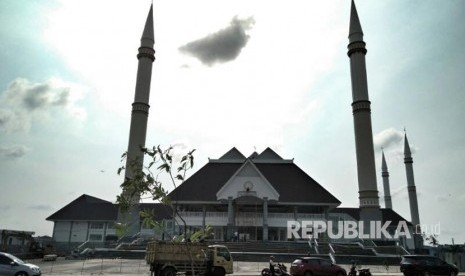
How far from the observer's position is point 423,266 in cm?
2716

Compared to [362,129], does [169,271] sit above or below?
below

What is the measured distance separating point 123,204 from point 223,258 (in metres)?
16.0

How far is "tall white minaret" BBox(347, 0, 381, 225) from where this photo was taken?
5000 cm

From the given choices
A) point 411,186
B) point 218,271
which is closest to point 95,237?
point 218,271

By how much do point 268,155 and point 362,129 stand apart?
15559mm

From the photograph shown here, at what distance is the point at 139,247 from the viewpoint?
41969mm

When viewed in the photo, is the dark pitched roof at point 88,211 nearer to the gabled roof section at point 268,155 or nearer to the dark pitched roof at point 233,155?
the dark pitched roof at point 233,155

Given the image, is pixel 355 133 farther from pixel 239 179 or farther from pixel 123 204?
pixel 123 204

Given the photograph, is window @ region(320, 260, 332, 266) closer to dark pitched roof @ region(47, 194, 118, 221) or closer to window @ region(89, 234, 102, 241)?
dark pitched roof @ region(47, 194, 118, 221)

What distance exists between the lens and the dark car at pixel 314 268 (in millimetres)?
25469

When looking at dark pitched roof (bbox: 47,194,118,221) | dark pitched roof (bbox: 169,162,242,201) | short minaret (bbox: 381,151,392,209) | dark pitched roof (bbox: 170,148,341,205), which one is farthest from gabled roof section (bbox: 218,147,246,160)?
short minaret (bbox: 381,151,392,209)

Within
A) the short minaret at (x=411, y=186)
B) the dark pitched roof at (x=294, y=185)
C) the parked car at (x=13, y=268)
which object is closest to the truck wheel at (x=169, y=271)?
the parked car at (x=13, y=268)

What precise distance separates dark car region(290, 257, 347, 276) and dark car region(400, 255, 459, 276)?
16.6ft

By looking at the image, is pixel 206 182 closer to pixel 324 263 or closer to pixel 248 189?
pixel 248 189
